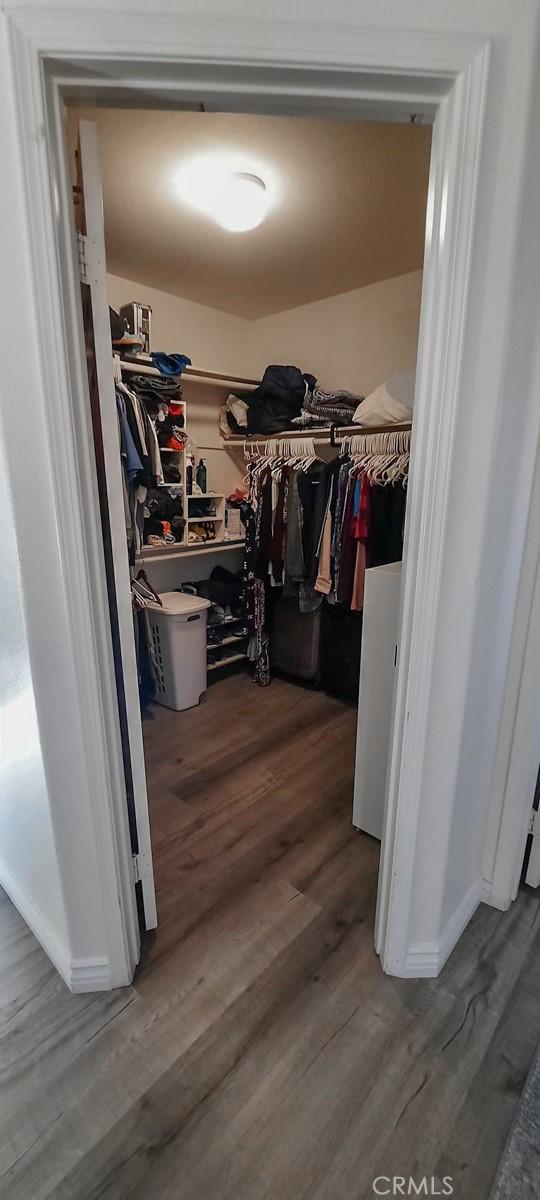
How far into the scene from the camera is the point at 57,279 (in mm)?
908

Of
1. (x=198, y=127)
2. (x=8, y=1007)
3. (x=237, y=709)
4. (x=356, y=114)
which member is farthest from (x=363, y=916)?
(x=198, y=127)

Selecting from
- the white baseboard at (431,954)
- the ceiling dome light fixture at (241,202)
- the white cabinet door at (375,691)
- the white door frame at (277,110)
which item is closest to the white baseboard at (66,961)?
the white door frame at (277,110)

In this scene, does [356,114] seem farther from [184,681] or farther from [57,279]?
[184,681]

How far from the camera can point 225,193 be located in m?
1.99

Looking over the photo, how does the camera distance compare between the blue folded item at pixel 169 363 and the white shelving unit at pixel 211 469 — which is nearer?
the blue folded item at pixel 169 363

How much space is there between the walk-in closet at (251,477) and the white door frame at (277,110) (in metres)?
0.14

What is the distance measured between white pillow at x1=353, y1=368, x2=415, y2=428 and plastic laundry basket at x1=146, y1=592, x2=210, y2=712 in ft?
4.57

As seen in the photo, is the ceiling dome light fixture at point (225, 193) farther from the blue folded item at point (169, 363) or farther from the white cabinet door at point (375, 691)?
the white cabinet door at point (375, 691)

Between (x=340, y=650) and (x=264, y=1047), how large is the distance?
6.54ft

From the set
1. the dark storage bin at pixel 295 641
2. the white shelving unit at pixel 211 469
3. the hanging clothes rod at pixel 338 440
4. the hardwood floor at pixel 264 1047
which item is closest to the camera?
the hardwood floor at pixel 264 1047

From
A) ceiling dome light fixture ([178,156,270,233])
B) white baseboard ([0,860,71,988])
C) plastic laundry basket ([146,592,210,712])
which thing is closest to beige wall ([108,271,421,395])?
ceiling dome light fixture ([178,156,270,233])

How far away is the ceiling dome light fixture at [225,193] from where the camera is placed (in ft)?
6.24

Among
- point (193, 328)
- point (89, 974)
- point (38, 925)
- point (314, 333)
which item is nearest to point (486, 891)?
point (89, 974)

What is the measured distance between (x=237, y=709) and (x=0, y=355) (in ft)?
7.64
